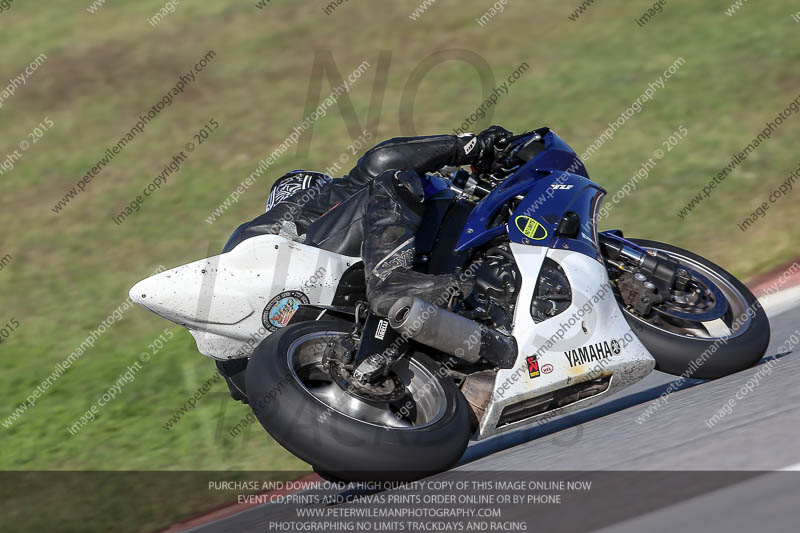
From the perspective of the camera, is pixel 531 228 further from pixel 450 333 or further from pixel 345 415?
pixel 345 415

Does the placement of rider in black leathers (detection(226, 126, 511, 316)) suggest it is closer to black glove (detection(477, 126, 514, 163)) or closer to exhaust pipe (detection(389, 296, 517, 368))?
black glove (detection(477, 126, 514, 163))

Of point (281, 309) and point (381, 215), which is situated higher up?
point (381, 215)

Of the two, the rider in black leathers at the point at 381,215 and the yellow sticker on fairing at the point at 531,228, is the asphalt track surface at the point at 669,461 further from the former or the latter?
the yellow sticker on fairing at the point at 531,228

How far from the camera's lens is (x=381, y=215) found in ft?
14.1

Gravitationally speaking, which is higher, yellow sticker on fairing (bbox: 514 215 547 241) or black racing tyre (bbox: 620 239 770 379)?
yellow sticker on fairing (bbox: 514 215 547 241)

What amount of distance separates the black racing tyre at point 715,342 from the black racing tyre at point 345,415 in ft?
4.03

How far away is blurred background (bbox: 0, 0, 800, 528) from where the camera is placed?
666 cm

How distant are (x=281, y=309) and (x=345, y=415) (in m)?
0.72

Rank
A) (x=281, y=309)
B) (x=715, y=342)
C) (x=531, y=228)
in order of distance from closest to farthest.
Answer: (x=281, y=309) < (x=531, y=228) < (x=715, y=342)

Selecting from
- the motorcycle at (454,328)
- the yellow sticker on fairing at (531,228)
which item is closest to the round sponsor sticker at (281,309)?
the motorcycle at (454,328)

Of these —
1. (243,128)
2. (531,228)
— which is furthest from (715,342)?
(243,128)

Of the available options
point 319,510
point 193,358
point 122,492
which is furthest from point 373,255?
point 193,358

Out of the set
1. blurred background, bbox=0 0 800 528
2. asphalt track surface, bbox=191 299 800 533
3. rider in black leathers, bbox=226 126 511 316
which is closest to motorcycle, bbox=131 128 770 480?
rider in black leathers, bbox=226 126 511 316

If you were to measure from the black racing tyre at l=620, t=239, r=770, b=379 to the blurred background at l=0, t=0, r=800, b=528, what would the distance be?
6.63 ft
